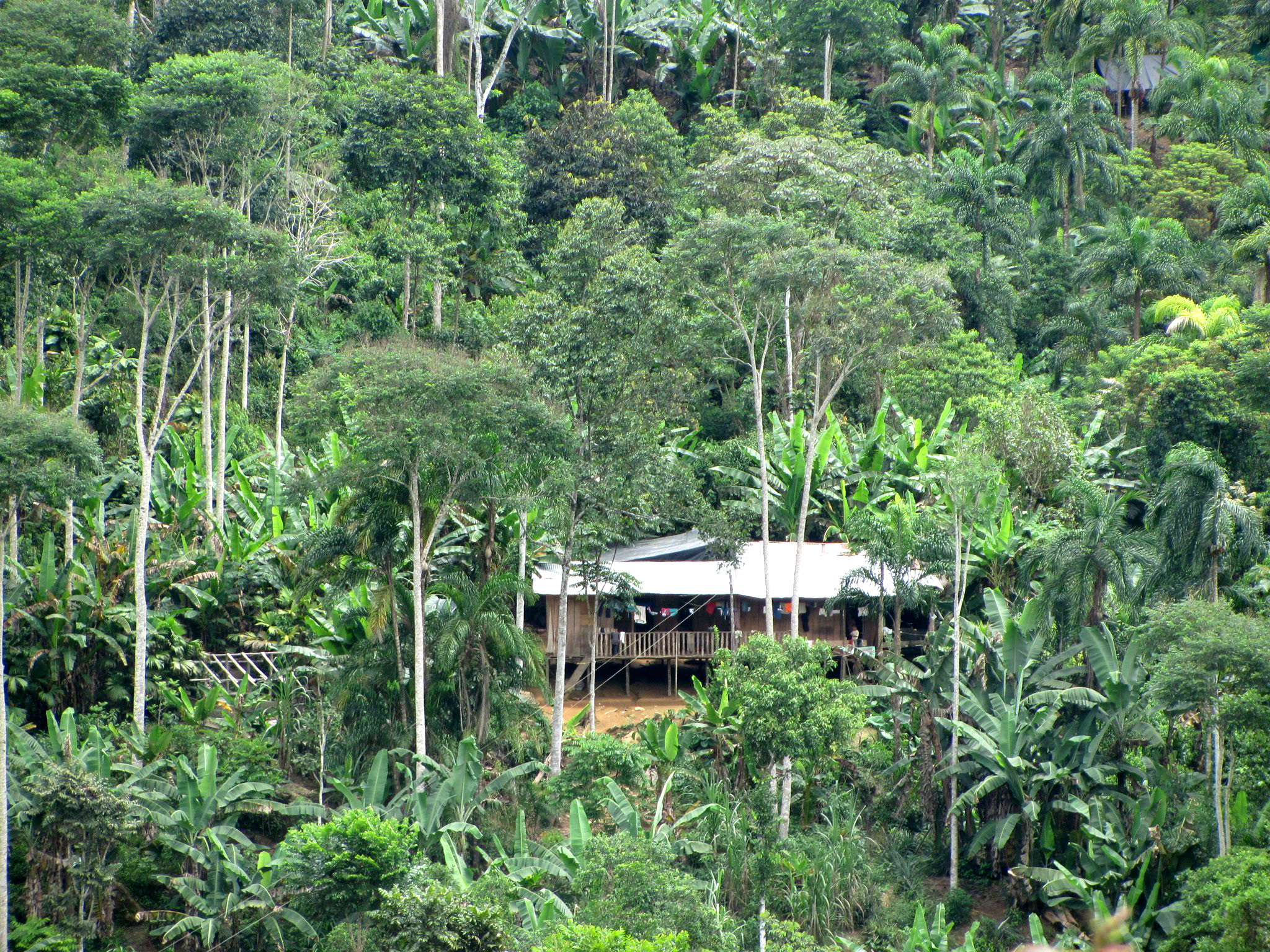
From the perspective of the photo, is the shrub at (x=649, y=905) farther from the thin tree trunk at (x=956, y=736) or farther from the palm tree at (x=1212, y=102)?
the palm tree at (x=1212, y=102)

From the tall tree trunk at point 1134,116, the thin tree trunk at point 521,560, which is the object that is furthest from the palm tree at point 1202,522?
the tall tree trunk at point 1134,116

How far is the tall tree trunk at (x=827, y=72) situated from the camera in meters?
43.1

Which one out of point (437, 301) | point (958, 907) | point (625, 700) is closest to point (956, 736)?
point (958, 907)

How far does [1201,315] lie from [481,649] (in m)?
18.3

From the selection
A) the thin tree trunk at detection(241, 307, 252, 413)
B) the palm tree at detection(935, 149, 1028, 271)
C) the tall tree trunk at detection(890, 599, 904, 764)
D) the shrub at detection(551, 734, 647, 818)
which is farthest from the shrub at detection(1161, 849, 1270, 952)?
the palm tree at detection(935, 149, 1028, 271)

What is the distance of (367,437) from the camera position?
1903 cm

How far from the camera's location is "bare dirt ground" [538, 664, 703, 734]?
24.5 meters

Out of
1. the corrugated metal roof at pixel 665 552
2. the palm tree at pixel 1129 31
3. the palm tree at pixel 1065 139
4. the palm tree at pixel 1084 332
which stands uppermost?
the palm tree at pixel 1129 31

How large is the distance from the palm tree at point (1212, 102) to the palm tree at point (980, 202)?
774 centimetres

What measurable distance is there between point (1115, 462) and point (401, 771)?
16.8 metres

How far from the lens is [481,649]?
64.4ft

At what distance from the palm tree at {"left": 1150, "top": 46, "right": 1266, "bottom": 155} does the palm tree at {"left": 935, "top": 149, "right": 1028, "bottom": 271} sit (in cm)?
774

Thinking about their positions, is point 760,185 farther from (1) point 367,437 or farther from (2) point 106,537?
(2) point 106,537

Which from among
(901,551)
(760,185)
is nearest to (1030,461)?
(901,551)
